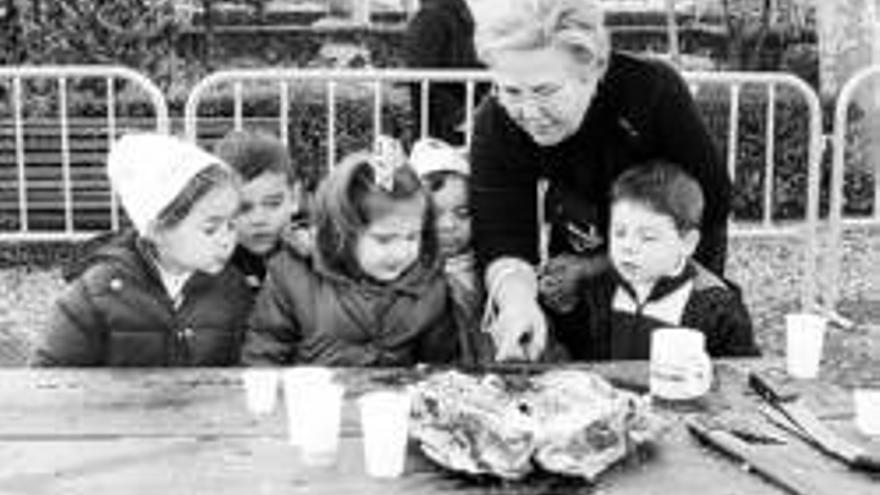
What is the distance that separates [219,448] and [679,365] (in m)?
0.94

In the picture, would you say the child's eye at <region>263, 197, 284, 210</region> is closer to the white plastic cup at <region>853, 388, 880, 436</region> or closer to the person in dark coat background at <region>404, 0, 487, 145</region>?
the white plastic cup at <region>853, 388, 880, 436</region>

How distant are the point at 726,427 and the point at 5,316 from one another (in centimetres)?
574

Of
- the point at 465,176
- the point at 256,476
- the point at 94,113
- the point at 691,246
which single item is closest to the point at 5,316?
the point at 94,113

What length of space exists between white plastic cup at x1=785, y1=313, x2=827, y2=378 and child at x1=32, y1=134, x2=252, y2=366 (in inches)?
53.2

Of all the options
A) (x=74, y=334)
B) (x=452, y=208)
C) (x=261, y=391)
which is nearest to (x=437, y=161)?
(x=452, y=208)

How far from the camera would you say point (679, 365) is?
3.27m

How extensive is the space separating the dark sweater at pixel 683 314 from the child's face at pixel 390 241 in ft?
1.77

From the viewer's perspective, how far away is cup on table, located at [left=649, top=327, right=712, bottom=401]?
3.26 meters

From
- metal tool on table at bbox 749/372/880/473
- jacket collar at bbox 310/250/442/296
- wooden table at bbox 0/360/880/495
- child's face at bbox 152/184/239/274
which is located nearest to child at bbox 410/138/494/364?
jacket collar at bbox 310/250/442/296

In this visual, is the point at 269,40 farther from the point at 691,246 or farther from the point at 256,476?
the point at 256,476

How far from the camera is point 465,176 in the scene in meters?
4.50

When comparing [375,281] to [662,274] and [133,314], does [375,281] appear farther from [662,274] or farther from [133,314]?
[662,274]

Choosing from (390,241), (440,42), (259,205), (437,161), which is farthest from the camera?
(440,42)

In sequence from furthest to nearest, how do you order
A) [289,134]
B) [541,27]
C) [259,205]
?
[289,134] → [259,205] → [541,27]
